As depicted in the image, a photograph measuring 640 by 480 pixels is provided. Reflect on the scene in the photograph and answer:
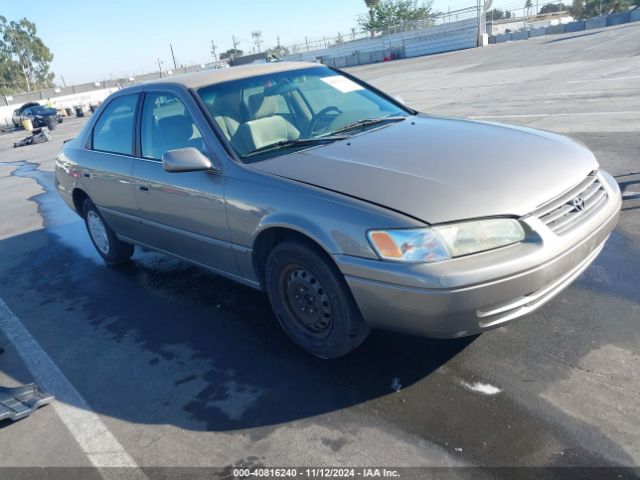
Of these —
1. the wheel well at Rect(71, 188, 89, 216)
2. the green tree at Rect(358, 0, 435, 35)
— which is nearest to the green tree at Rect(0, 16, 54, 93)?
the green tree at Rect(358, 0, 435, 35)

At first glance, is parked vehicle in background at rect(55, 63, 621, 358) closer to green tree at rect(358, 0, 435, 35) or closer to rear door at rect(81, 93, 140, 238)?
rear door at rect(81, 93, 140, 238)

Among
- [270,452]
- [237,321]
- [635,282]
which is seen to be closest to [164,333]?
[237,321]

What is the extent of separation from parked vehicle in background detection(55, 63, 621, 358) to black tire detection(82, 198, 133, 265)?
763 mm

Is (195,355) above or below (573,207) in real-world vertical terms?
below

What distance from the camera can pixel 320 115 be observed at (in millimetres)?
4070

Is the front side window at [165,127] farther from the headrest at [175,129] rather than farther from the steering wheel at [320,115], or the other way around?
the steering wheel at [320,115]

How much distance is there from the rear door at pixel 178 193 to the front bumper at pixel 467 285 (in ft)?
3.92

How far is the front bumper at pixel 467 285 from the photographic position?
2533 millimetres

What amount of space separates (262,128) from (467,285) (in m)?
1.89

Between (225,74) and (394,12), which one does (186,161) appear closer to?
(225,74)

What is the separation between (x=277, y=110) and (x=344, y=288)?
1.68m

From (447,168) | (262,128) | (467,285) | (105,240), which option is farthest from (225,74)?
(467,285)

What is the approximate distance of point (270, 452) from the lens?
2.63 metres

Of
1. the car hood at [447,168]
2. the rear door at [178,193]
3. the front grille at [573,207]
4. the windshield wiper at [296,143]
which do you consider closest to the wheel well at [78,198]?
the rear door at [178,193]
